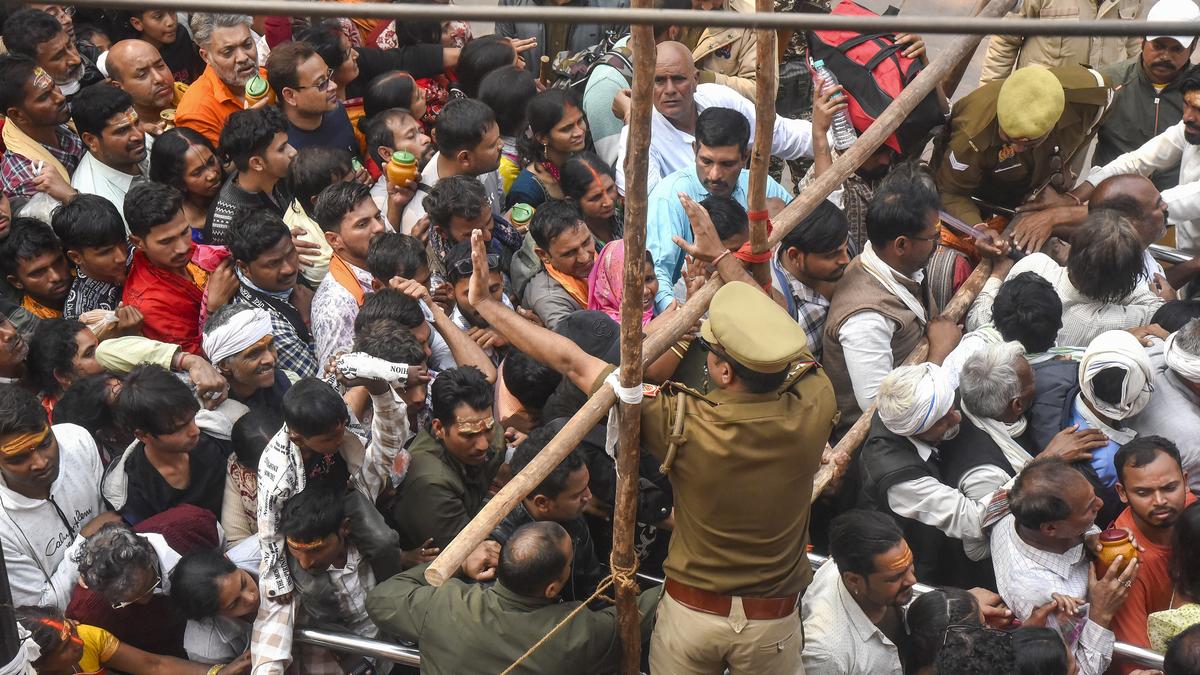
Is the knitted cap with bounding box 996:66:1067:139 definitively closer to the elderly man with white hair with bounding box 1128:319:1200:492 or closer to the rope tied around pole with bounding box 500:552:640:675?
the elderly man with white hair with bounding box 1128:319:1200:492

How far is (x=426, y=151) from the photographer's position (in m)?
6.30

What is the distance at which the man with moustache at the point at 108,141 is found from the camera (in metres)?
5.74

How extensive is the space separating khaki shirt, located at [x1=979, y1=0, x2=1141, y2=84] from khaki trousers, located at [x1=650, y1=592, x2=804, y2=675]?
185 inches

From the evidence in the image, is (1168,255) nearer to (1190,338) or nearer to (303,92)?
(1190,338)

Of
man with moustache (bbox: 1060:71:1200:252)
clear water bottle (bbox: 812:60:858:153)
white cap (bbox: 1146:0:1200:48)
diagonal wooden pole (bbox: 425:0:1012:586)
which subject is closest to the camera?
diagonal wooden pole (bbox: 425:0:1012:586)

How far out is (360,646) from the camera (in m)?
4.10

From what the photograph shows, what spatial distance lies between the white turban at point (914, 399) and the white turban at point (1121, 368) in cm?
55

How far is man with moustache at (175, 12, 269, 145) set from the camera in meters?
6.49

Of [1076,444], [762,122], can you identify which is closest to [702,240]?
[762,122]

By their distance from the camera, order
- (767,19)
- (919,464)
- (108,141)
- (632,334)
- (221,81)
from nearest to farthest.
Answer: (767,19), (632,334), (919,464), (108,141), (221,81)

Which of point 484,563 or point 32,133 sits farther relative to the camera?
point 32,133

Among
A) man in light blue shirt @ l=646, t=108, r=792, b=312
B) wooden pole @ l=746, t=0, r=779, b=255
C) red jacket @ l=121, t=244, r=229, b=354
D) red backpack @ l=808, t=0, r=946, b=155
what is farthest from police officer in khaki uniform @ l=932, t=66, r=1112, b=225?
red jacket @ l=121, t=244, r=229, b=354

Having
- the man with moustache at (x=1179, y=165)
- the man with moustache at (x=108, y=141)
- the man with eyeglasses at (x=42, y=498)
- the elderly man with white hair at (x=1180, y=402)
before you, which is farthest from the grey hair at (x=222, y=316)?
the man with moustache at (x=1179, y=165)

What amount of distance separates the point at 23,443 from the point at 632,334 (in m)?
2.13
